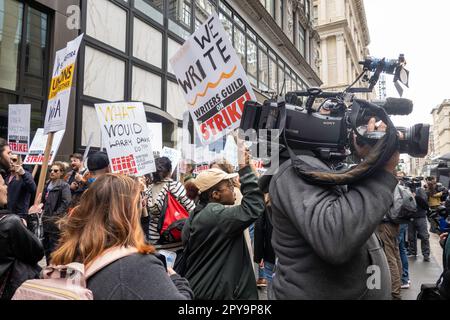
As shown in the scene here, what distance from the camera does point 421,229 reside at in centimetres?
823

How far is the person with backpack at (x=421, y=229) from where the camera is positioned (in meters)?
8.05

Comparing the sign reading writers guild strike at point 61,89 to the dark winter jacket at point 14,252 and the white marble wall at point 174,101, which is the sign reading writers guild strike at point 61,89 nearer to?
the dark winter jacket at point 14,252

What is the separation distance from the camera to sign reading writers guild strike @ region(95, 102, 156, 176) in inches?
191

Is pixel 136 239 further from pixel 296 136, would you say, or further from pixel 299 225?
pixel 296 136

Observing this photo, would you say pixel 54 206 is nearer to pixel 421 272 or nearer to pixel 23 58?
pixel 23 58

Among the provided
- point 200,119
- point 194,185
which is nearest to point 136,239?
point 194,185

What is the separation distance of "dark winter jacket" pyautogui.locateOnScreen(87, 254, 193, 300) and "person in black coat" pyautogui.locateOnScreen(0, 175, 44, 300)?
1.14m

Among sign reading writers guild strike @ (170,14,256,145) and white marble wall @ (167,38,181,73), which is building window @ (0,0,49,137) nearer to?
white marble wall @ (167,38,181,73)

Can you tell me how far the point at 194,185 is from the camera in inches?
112

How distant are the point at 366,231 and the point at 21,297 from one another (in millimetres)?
1282

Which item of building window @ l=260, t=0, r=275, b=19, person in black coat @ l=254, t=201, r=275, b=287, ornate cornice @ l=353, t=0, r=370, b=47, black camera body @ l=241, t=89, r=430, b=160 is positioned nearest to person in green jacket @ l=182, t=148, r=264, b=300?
black camera body @ l=241, t=89, r=430, b=160

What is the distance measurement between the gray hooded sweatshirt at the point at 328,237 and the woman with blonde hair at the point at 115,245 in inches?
19.5

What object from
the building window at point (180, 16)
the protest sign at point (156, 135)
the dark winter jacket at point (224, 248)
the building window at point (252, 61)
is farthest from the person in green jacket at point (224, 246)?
the building window at point (252, 61)
